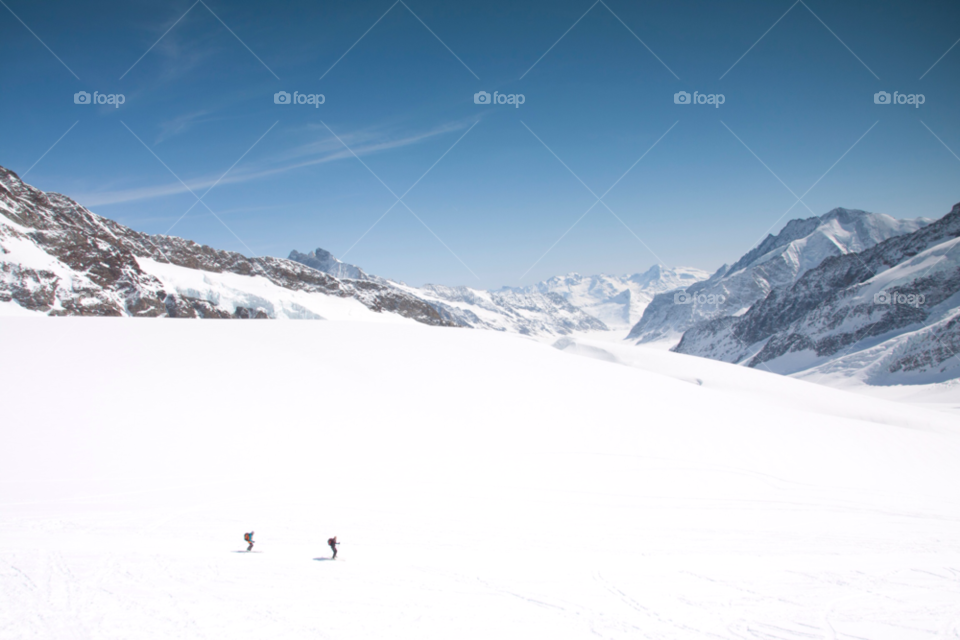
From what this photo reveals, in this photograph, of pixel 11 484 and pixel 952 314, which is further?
pixel 952 314

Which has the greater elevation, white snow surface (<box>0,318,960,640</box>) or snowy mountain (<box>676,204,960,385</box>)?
snowy mountain (<box>676,204,960,385</box>)

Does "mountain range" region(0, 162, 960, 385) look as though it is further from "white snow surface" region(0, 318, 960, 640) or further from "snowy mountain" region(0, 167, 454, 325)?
"white snow surface" region(0, 318, 960, 640)

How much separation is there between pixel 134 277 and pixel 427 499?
12151 centimetres

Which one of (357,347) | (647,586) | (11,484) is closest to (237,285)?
(357,347)

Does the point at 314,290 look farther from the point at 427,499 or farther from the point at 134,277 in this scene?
the point at 427,499

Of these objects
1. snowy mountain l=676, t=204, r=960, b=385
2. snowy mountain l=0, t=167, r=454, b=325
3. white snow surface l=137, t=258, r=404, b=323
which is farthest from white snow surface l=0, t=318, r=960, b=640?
white snow surface l=137, t=258, r=404, b=323

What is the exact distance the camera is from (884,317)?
113 metres

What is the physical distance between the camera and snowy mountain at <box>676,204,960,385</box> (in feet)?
287

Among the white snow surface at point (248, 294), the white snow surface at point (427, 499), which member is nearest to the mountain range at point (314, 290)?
the white snow surface at point (248, 294)

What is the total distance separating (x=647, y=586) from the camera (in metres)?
8.73

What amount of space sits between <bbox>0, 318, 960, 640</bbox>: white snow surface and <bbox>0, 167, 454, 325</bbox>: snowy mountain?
90929 millimetres

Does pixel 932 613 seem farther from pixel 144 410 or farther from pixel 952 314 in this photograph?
pixel 952 314

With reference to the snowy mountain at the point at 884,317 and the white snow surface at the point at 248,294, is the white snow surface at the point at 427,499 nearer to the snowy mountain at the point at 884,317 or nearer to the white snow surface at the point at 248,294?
the snowy mountain at the point at 884,317

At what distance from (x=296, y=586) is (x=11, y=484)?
9747mm
